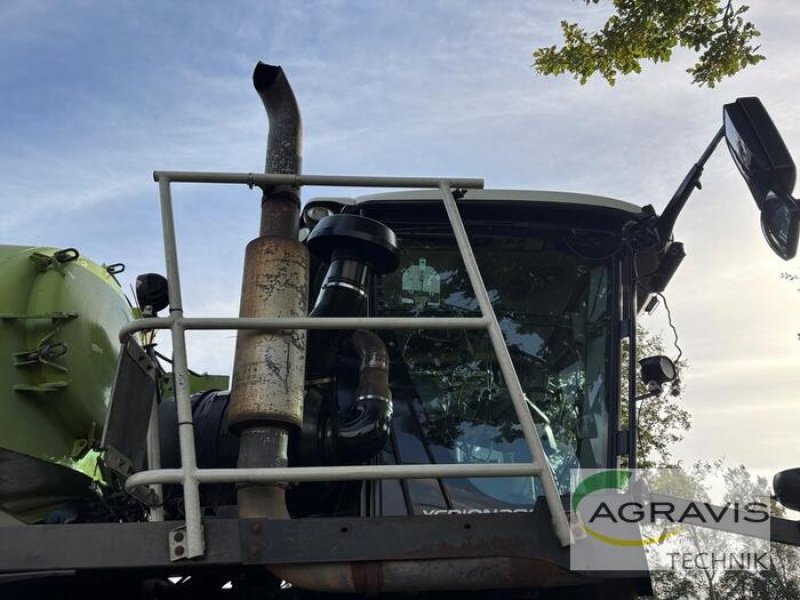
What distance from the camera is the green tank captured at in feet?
11.0

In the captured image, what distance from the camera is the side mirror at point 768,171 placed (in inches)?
98.5

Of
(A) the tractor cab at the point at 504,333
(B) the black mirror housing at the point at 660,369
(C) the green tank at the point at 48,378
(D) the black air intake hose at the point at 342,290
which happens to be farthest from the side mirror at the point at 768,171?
(C) the green tank at the point at 48,378

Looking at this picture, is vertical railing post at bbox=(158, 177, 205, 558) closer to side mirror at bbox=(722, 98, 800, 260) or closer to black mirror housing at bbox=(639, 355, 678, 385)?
side mirror at bbox=(722, 98, 800, 260)

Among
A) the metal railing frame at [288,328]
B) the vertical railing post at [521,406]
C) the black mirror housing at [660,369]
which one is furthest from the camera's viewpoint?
the black mirror housing at [660,369]

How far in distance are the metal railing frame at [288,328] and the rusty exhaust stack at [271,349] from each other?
0.31ft

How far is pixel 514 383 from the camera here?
2600 mm

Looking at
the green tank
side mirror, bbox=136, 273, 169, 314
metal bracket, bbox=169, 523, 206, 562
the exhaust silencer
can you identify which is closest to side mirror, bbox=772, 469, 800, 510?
the exhaust silencer

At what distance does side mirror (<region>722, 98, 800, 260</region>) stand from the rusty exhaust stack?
1.61m

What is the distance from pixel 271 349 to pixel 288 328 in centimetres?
16

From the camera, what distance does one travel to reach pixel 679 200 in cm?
361

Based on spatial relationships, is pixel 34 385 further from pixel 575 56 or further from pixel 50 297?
pixel 575 56

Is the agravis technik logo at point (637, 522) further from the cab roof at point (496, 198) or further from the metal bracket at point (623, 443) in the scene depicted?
the cab roof at point (496, 198)

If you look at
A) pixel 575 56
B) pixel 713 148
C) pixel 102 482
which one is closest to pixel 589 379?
pixel 713 148

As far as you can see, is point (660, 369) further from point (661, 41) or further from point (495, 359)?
point (661, 41)
